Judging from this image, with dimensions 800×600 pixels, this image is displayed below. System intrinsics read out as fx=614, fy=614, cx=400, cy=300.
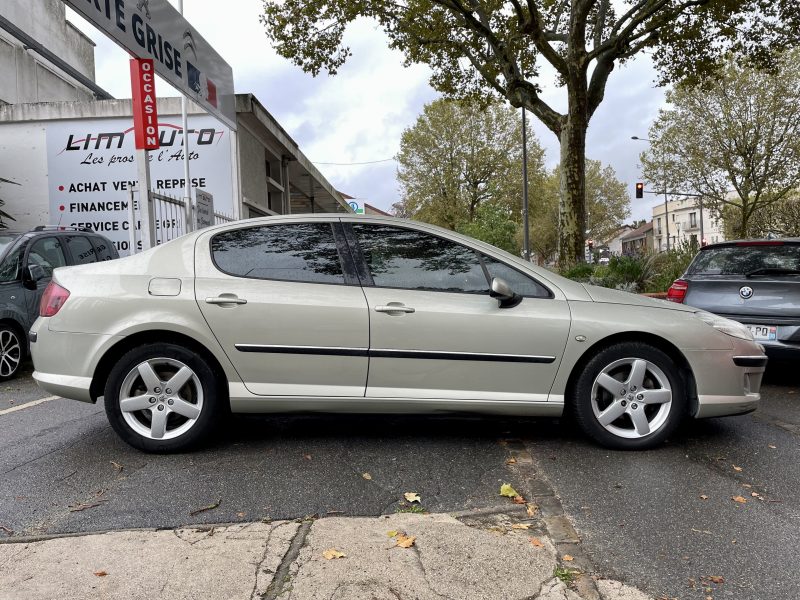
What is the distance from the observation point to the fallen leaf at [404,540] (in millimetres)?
2613

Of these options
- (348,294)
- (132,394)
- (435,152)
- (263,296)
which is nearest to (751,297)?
(348,294)

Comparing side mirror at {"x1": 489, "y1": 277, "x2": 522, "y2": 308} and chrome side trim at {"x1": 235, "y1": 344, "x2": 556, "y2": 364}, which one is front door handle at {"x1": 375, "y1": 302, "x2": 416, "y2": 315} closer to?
chrome side trim at {"x1": 235, "y1": 344, "x2": 556, "y2": 364}

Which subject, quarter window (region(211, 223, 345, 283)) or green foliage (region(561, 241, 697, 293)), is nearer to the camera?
quarter window (region(211, 223, 345, 283))

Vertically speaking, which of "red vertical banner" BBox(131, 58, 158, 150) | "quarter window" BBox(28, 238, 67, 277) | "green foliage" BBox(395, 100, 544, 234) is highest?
"green foliage" BBox(395, 100, 544, 234)

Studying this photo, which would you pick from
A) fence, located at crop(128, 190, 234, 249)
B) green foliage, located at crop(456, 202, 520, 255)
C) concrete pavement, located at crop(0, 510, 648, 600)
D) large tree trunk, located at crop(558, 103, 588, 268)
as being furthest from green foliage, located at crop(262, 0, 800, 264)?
green foliage, located at crop(456, 202, 520, 255)

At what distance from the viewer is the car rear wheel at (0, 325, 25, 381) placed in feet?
21.8

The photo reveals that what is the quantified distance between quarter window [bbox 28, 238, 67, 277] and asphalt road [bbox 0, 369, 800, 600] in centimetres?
316

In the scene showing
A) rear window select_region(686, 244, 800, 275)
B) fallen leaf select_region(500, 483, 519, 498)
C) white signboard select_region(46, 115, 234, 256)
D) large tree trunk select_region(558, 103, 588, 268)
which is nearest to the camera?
fallen leaf select_region(500, 483, 519, 498)

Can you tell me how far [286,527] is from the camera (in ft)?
9.18

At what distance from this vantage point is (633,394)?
3824 mm

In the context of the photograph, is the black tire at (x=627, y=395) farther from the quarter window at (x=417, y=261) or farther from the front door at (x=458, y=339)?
the quarter window at (x=417, y=261)

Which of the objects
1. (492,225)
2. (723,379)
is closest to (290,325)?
(723,379)

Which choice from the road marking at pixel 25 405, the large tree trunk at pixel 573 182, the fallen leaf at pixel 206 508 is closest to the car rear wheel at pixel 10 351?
the road marking at pixel 25 405

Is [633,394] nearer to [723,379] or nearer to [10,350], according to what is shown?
[723,379]
